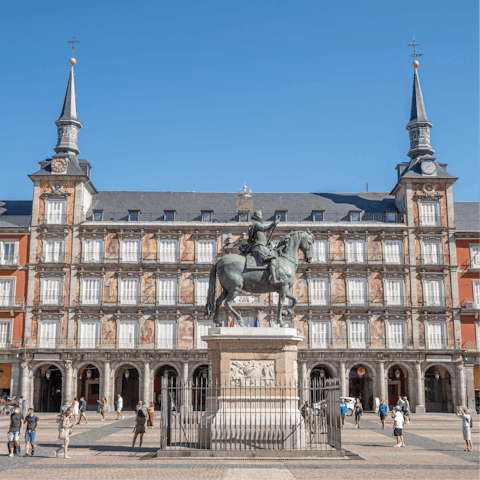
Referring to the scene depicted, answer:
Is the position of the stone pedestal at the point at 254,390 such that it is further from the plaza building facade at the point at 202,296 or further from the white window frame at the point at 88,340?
the white window frame at the point at 88,340

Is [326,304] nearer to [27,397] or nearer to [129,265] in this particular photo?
[129,265]

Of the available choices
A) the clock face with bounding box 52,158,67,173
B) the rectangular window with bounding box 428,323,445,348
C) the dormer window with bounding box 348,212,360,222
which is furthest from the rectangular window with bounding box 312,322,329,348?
the clock face with bounding box 52,158,67,173

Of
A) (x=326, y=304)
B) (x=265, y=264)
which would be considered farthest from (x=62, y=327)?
(x=265, y=264)

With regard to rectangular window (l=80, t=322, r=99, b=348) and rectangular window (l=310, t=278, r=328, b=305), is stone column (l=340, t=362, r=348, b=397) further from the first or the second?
Answer: rectangular window (l=80, t=322, r=99, b=348)

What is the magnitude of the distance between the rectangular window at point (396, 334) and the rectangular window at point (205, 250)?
16587 mm

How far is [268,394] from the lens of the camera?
1833 cm

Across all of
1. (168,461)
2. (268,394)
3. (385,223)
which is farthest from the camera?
(385,223)

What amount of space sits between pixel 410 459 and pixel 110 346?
3644cm

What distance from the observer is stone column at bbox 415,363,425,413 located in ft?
163

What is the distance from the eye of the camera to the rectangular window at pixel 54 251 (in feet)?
172

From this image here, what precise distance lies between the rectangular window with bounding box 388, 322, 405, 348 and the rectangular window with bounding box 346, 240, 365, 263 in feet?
20.2

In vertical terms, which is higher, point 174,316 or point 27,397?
point 174,316

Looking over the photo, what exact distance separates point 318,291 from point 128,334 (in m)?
16.7

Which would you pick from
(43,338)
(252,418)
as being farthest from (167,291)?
(252,418)
